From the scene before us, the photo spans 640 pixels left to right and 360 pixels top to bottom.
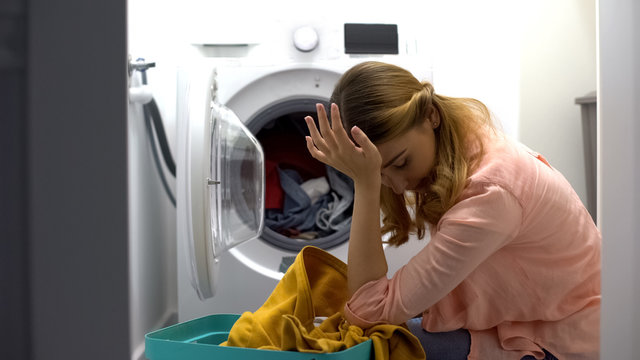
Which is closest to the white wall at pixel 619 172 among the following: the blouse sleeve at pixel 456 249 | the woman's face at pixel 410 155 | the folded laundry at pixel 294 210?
the blouse sleeve at pixel 456 249

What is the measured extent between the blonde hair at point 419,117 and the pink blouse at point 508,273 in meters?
0.03

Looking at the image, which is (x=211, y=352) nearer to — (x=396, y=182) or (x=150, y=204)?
(x=396, y=182)

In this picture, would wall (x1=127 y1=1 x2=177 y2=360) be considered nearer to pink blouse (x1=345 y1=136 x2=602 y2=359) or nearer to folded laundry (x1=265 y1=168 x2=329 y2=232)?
folded laundry (x1=265 y1=168 x2=329 y2=232)

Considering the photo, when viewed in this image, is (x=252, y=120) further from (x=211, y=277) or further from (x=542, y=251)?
(x=542, y=251)

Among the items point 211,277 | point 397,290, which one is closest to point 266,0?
point 211,277

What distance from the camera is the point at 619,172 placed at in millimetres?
454

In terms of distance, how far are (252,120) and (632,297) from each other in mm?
1049

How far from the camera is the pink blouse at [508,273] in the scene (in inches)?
28.9

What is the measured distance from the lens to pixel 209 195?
0.85m

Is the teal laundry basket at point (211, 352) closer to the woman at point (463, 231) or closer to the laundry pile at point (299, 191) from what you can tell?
the woman at point (463, 231)

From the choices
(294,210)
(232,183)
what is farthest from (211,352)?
(294,210)

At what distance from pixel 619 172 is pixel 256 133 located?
1033 mm

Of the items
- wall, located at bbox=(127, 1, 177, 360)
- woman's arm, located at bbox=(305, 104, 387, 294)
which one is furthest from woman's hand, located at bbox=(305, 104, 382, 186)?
wall, located at bbox=(127, 1, 177, 360)

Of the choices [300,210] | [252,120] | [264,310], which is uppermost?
[252,120]
